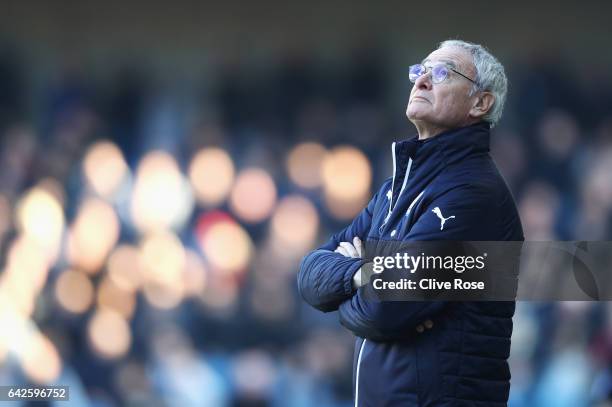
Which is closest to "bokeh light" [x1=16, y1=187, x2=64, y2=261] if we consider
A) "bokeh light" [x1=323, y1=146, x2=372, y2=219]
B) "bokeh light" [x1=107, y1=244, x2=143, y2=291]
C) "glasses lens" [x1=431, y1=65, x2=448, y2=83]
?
"bokeh light" [x1=107, y1=244, x2=143, y2=291]

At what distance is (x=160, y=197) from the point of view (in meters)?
6.02

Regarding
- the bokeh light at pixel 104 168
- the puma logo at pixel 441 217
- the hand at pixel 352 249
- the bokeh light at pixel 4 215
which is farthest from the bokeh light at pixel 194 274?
the puma logo at pixel 441 217

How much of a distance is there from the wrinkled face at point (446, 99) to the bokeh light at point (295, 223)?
3.57 m

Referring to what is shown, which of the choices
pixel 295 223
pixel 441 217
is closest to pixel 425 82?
pixel 441 217

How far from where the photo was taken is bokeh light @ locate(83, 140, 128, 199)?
604 cm

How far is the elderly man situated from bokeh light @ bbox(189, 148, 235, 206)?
379cm

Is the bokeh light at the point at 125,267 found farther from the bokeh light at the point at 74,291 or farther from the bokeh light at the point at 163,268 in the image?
the bokeh light at the point at 74,291

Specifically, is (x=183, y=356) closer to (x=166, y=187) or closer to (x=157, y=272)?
(x=157, y=272)

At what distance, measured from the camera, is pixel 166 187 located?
6039mm

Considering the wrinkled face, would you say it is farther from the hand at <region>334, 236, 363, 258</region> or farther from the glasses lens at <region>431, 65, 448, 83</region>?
the hand at <region>334, 236, 363, 258</region>

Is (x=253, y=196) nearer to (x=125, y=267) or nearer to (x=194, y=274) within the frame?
(x=194, y=274)

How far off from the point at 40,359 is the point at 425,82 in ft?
13.0

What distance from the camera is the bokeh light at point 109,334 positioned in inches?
219

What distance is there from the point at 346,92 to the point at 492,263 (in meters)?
4.27
